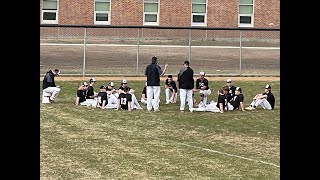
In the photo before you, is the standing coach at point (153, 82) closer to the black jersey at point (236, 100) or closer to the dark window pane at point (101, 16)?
the black jersey at point (236, 100)

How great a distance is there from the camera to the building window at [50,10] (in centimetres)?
3812

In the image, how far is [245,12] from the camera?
40.9 m

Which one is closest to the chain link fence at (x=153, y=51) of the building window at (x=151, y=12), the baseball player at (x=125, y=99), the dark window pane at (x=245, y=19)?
the building window at (x=151, y=12)

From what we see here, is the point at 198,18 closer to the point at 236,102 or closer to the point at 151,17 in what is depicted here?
the point at 151,17

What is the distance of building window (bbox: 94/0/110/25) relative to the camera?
1559 inches

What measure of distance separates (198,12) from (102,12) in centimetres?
623

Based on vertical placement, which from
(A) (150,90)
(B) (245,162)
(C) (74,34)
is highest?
(C) (74,34)

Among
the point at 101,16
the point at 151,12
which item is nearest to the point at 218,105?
the point at 151,12

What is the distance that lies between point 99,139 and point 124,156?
238 cm

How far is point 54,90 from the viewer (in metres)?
21.8

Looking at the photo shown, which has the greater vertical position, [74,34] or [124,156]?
[74,34]
